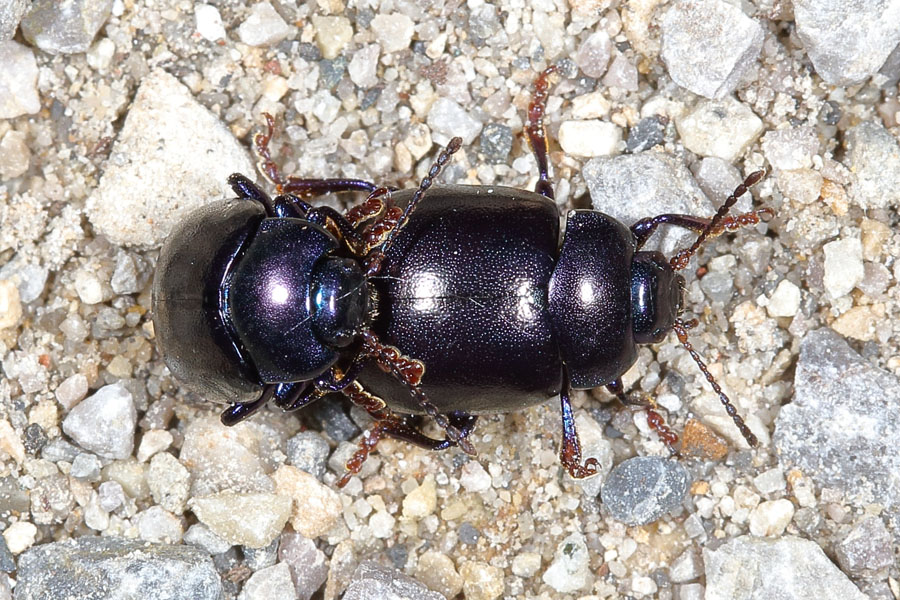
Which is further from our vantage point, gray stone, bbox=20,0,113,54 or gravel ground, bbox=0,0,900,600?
gray stone, bbox=20,0,113,54

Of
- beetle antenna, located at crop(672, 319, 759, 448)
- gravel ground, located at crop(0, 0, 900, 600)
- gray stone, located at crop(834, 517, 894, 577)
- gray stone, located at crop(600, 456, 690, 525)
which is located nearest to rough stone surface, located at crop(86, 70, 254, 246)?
gravel ground, located at crop(0, 0, 900, 600)

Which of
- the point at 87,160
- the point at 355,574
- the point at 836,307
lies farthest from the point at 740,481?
the point at 87,160

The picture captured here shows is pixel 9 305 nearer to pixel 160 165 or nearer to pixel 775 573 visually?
pixel 160 165

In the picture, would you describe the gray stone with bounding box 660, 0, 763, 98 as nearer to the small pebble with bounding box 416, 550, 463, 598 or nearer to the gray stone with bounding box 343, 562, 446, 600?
the small pebble with bounding box 416, 550, 463, 598

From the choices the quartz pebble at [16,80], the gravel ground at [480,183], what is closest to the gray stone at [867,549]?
the gravel ground at [480,183]

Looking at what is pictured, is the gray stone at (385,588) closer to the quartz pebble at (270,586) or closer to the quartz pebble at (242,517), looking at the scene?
the quartz pebble at (270,586)

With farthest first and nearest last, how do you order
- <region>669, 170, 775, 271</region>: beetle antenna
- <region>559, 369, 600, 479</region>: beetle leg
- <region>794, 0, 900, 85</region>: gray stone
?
<region>794, 0, 900, 85</region>: gray stone
<region>559, 369, 600, 479</region>: beetle leg
<region>669, 170, 775, 271</region>: beetle antenna
